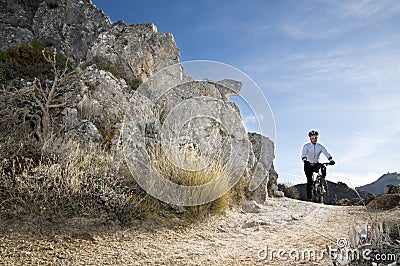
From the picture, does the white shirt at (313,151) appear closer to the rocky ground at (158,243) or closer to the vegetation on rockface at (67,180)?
the vegetation on rockface at (67,180)

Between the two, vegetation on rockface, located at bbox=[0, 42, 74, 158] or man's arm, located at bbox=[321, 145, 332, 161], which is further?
man's arm, located at bbox=[321, 145, 332, 161]

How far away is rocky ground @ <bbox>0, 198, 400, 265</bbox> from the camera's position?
11.2ft

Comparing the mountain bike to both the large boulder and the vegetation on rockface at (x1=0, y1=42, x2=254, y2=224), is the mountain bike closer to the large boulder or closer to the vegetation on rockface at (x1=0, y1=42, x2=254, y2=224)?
the vegetation on rockface at (x1=0, y1=42, x2=254, y2=224)

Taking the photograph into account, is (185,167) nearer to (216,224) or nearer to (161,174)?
(161,174)

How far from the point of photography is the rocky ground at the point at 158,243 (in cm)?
341

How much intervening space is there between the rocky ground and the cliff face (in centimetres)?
183

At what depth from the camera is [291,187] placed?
45.1 feet

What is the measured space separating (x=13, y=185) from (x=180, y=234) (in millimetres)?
2375

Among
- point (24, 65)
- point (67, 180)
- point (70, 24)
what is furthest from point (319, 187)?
point (70, 24)

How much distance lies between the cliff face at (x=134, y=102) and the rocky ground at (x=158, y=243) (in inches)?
72.2

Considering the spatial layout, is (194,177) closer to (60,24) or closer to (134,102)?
(134,102)

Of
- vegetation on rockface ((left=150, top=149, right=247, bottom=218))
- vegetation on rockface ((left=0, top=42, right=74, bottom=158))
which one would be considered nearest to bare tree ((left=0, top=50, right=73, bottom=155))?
vegetation on rockface ((left=0, top=42, right=74, bottom=158))

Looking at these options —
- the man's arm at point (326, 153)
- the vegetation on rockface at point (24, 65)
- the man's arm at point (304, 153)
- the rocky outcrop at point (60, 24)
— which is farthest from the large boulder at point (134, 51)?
the man's arm at point (326, 153)

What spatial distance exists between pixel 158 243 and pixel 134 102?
4.92 meters
